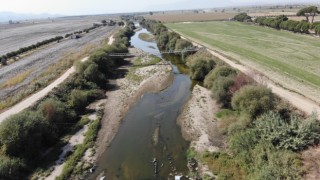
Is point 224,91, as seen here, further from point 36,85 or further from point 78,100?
point 36,85

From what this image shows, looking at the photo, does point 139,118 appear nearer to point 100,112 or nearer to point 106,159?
point 100,112

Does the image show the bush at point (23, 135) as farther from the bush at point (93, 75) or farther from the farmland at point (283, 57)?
the farmland at point (283, 57)

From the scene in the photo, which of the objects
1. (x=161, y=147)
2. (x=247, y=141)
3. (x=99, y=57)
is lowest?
(x=161, y=147)

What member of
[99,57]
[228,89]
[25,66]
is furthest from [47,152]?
[25,66]

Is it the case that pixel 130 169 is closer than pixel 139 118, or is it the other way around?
pixel 130 169

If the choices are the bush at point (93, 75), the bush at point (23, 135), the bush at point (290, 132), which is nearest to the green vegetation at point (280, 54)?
the bush at point (290, 132)
